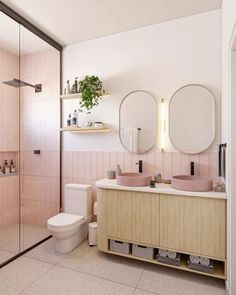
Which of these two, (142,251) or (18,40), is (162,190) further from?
(18,40)

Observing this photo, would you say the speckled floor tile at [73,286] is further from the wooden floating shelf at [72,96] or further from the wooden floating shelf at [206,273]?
the wooden floating shelf at [72,96]

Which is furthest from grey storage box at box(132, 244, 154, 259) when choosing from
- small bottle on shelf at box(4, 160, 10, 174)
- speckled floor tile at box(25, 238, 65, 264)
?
small bottle on shelf at box(4, 160, 10, 174)

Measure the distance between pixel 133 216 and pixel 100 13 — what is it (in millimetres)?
2296

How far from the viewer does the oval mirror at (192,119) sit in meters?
2.23

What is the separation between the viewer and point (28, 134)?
112 inches

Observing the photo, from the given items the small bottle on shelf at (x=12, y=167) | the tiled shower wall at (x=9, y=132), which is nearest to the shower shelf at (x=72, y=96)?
the tiled shower wall at (x=9, y=132)

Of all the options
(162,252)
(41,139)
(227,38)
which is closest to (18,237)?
(41,139)

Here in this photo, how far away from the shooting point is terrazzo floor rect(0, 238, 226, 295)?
5.75 ft

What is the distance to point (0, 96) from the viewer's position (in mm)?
2701

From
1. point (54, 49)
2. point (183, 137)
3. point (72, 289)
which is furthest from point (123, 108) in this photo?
point (72, 289)

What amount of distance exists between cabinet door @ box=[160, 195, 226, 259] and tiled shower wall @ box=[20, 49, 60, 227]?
1723mm

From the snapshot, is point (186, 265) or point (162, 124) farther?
point (162, 124)

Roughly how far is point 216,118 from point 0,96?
273 centimetres

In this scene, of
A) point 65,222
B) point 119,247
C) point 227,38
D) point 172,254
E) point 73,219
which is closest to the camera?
point 227,38
